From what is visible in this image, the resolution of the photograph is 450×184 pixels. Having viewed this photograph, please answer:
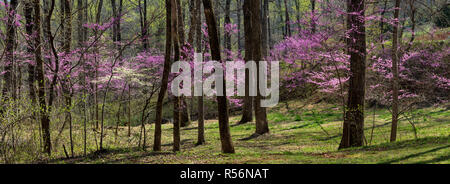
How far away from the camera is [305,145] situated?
10953 millimetres

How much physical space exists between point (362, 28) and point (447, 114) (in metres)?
7.63

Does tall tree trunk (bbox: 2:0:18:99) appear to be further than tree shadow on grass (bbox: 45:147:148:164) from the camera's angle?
Yes

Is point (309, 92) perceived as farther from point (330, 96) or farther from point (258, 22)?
point (258, 22)

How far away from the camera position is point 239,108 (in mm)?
24719

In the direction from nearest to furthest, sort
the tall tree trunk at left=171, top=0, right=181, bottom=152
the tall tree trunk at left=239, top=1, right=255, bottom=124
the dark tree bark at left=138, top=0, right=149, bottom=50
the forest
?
the forest, the tall tree trunk at left=171, top=0, right=181, bottom=152, the dark tree bark at left=138, top=0, right=149, bottom=50, the tall tree trunk at left=239, top=1, right=255, bottom=124

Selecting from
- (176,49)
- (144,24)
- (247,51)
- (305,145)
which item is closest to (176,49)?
(176,49)

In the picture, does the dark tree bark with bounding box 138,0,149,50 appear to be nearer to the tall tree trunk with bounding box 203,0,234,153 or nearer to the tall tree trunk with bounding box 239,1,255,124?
the tall tree trunk with bounding box 203,0,234,153

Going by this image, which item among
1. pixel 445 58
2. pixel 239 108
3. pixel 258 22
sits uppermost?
pixel 258 22

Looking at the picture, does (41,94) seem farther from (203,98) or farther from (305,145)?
(305,145)

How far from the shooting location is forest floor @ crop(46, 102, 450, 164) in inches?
256

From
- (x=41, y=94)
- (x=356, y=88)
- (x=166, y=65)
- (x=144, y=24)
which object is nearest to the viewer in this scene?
(x=356, y=88)

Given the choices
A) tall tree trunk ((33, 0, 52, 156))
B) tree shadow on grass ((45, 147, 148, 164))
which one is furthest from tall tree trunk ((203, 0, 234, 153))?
tall tree trunk ((33, 0, 52, 156))

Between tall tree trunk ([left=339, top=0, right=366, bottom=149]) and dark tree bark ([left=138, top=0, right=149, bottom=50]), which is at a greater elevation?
dark tree bark ([left=138, top=0, right=149, bottom=50])
